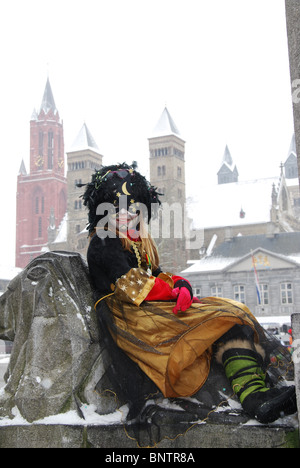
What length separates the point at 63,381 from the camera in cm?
389

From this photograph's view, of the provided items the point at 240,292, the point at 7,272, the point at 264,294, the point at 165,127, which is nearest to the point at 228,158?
the point at 165,127

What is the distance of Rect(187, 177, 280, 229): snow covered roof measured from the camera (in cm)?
6791

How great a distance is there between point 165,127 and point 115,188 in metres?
81.2

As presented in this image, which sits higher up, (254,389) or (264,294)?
(254,389)

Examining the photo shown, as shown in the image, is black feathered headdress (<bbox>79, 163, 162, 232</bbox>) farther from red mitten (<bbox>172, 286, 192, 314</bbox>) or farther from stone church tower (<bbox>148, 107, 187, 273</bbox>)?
stone church tower (<bbox>148, 107, 187, 273</bbox>)

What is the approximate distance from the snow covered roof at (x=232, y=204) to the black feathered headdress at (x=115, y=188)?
206ft

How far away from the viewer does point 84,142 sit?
9069 cm

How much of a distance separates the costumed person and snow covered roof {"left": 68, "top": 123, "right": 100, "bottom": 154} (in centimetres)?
8647

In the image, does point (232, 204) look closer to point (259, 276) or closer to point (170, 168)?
point (170, 168)

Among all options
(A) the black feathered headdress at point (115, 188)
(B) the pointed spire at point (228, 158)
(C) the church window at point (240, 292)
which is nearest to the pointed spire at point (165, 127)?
(B) the pointed spire at point (228, 158)

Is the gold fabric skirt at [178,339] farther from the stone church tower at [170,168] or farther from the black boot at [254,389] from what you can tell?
the stone church tower at [170,168]

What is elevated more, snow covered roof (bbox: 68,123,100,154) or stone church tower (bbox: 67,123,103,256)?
snow covered roof (bbox: 68,123,100,154)

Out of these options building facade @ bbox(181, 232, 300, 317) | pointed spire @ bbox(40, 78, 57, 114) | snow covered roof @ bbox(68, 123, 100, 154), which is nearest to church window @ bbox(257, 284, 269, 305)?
building facade @ bbox(181, 232, 300, 317)
